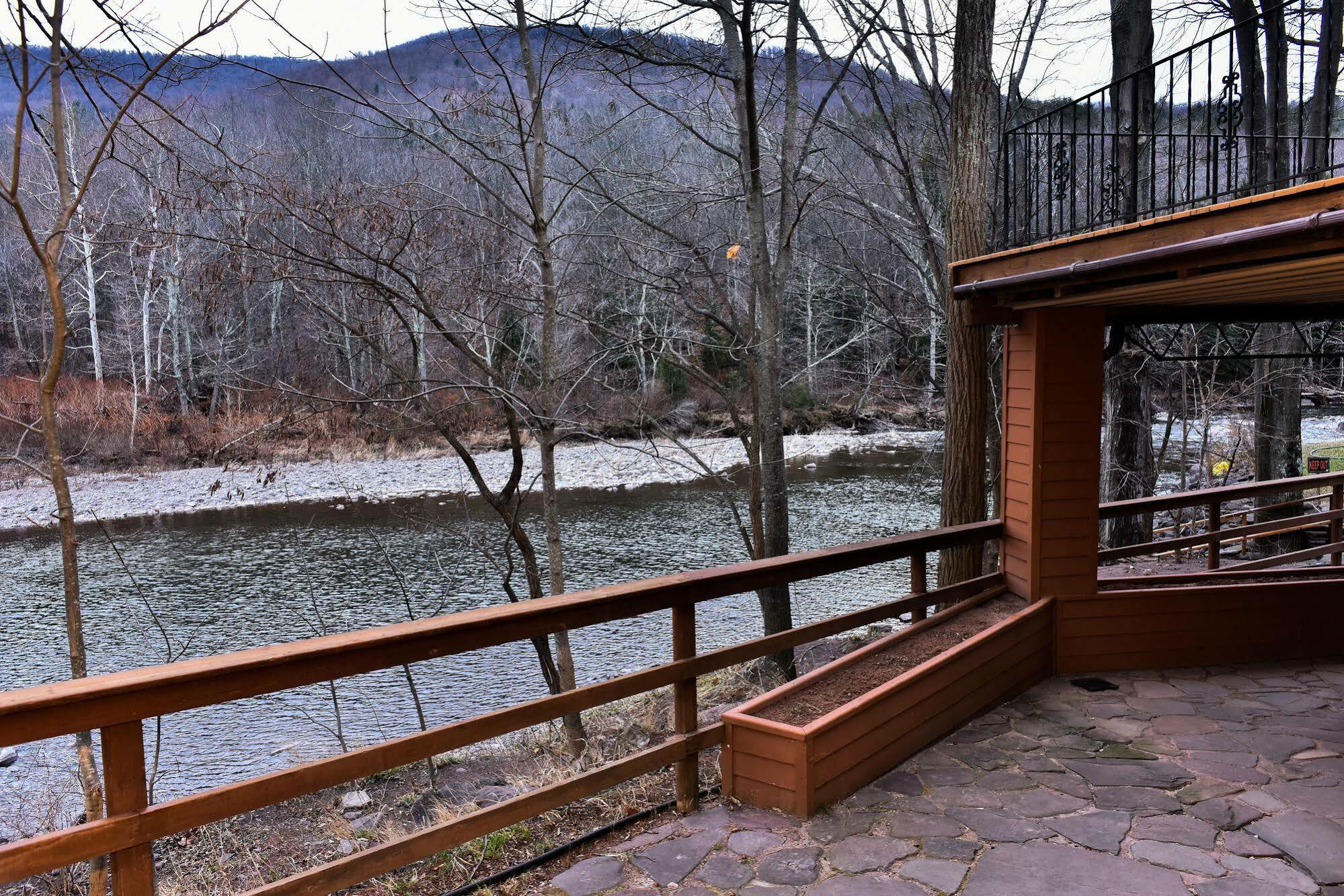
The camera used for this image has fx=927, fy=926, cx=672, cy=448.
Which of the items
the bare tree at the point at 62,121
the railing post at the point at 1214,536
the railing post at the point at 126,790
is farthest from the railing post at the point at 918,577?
the bare tree at the point at 62,121

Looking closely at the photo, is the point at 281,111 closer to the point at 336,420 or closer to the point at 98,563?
the point at 98,563

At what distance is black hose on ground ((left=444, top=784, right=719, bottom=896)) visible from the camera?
2.59 m

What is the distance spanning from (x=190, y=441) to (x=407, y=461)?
14.0ft

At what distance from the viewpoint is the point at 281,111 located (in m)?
30.3

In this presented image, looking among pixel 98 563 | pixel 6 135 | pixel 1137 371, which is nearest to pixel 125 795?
pixel 1137 371

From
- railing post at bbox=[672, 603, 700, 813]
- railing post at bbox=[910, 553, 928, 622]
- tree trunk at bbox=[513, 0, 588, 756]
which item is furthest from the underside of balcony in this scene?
tree trunk at bbox=[513, 0, 588, 756]

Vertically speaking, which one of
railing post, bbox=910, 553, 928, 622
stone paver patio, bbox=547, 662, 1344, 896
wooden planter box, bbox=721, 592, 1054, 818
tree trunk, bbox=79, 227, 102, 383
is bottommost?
stone paver patio, bbox=547, 662, 1344, 896

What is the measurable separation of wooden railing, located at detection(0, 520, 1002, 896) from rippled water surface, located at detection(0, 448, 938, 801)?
4.68m

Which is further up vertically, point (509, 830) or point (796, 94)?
point (796, 94)

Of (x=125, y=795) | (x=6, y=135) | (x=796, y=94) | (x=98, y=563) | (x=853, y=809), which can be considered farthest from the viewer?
(x=6, y=135)

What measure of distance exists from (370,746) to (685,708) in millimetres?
1118

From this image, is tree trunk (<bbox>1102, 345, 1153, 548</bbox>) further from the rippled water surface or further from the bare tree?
the bare tree

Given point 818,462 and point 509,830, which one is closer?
point 509,830

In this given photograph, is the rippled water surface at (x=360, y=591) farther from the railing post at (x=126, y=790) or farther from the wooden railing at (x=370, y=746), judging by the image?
the railing post at (x=126, y=790)
